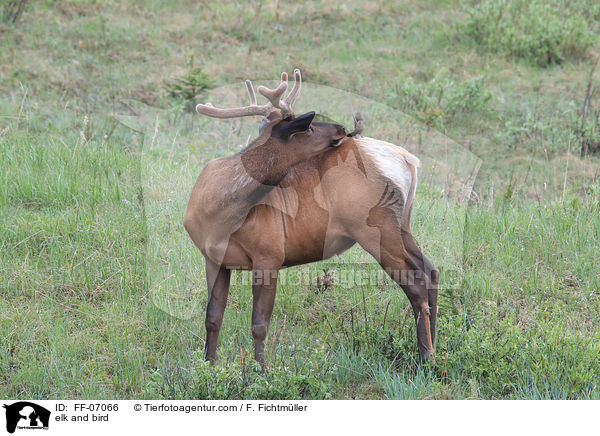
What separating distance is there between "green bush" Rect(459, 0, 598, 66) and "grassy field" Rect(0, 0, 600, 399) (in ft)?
0.14

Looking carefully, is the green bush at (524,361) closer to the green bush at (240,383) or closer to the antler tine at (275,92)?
the green bush at (240,383)

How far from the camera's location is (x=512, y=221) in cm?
722

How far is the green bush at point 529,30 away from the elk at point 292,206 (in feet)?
27.8

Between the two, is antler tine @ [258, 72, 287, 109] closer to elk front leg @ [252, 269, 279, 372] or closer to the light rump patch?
the light rump patch

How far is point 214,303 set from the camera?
17.1 feet

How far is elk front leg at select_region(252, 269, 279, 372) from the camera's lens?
5020 mm

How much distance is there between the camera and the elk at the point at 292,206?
16.3 feet

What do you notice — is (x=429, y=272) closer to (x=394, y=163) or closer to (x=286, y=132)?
(x=394, y=163)

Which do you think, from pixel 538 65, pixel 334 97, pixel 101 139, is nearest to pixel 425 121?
pixel 334 97

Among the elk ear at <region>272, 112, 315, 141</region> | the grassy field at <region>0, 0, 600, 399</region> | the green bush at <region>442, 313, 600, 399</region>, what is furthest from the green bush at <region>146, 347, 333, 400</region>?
the elk ear at <region>272, 112, 315, 141</region>
